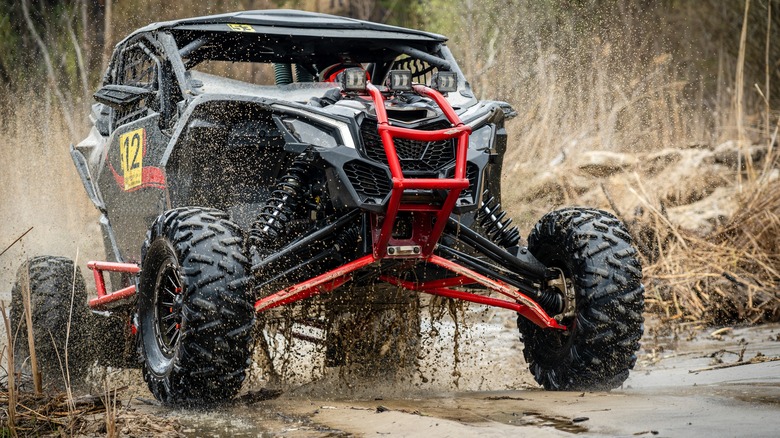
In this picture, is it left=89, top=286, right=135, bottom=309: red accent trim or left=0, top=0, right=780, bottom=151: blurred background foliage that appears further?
left=0, top=0, right=780, bottom=151: blurred background foliage

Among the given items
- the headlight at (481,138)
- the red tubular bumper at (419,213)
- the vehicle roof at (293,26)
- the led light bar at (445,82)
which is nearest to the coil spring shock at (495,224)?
the red tubular bumper at (419,213)

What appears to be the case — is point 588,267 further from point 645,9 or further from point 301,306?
point 645,9

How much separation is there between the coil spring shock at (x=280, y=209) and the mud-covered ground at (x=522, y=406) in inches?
32.6

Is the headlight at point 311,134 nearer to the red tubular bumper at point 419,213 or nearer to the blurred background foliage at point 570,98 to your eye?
the red tubular bumper at point 419,213

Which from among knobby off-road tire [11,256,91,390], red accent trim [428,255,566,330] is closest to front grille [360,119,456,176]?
red accent trim [428,255,566,330]

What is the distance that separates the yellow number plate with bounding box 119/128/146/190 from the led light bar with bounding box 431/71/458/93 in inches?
74.8

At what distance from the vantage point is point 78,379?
717cm

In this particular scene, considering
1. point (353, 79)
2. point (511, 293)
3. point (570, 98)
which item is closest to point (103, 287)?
point (353, 79)

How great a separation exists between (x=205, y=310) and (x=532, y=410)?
155 centimetres

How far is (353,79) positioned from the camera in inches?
213

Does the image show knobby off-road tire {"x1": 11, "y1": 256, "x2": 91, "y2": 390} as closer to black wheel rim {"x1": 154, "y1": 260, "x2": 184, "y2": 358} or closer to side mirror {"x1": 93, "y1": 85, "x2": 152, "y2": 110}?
side mirror {"x1": 93, "y1": 85, "x2": 152, "y2": 110}

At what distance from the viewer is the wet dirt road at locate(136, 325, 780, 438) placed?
13.6 ft

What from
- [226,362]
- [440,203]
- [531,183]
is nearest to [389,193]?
[440,203]

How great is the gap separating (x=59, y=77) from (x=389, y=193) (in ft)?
43.5
